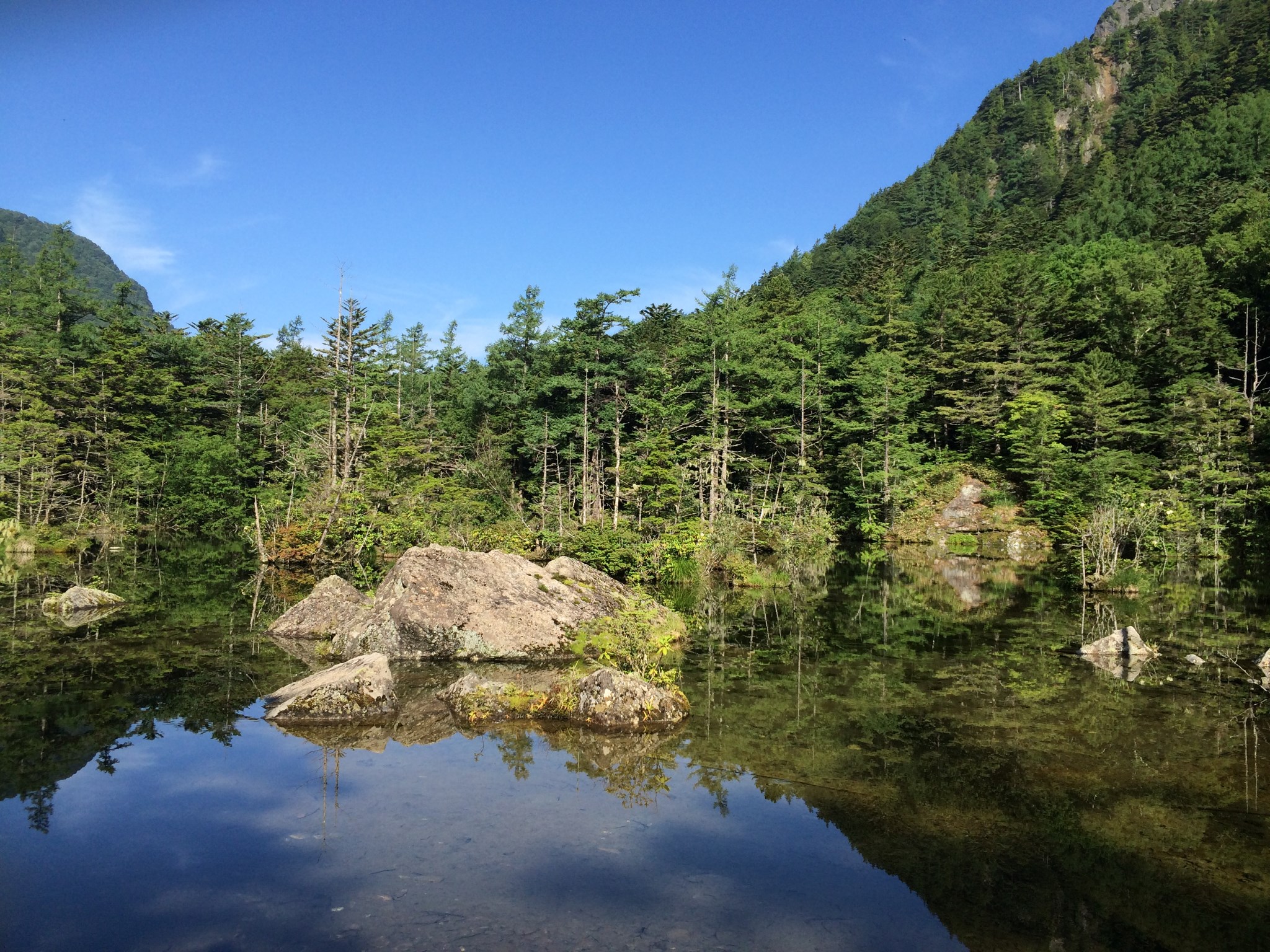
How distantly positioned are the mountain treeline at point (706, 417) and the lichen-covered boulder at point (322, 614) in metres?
9.17

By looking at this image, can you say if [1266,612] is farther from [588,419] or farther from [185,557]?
[185,557]

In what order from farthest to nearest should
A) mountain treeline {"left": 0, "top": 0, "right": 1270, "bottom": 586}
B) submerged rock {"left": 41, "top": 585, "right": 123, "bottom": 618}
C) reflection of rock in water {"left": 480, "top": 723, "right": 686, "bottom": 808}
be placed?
mountain treeline {"left": 0, "top": 0, "right": 1270, "bottom": 586}
submerged rock {"left": 41, "top": 585, "right": 123, "bottom": 618}
reflection of rock in water {"left": 480, "top": 723, "right": 686, "bottom": 808}

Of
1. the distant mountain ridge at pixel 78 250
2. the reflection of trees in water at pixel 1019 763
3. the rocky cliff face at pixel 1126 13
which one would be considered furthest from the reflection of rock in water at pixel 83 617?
the rocky cliff face at pixel 1126 13

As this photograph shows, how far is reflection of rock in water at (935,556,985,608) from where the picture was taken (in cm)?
2191

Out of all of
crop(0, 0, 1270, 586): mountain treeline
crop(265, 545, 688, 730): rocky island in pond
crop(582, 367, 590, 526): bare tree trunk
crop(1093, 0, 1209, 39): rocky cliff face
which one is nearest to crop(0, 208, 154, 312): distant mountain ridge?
crop(0, 0, 1270, 586): mountain treeline

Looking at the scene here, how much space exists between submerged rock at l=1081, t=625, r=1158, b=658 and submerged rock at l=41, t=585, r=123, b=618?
21.6 metres

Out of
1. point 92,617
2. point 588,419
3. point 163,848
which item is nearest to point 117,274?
point 588,419

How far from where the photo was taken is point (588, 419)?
42.5m

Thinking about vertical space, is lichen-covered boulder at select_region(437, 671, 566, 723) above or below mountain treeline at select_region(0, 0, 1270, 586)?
below

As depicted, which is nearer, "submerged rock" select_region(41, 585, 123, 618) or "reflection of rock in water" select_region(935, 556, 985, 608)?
"submerged rock" select_region(41, 585, 123, 618)

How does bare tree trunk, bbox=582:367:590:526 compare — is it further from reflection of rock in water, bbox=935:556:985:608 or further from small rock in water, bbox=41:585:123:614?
small rock in water, bbox=41:585:123:614

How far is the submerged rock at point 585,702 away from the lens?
962cm

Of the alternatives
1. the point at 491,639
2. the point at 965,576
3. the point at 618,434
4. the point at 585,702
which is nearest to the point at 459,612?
the point at 491,639

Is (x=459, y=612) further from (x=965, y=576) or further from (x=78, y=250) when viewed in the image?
(x=78, y=250)
